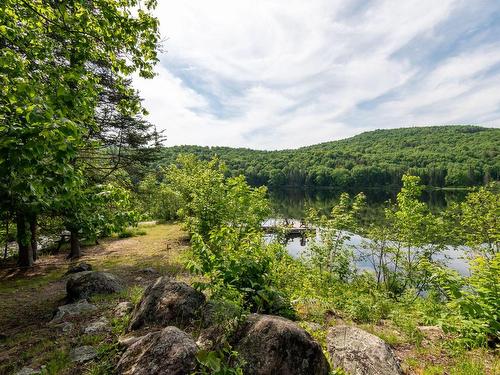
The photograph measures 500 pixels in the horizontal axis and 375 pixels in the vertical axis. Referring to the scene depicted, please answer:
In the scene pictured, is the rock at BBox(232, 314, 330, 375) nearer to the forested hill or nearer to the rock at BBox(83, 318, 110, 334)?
the rock at BBox(83, 318, 110, 334)

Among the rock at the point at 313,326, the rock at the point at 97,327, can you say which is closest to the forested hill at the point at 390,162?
the rock at the point at 97,327

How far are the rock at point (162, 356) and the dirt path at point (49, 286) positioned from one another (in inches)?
74.9

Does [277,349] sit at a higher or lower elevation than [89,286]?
higher

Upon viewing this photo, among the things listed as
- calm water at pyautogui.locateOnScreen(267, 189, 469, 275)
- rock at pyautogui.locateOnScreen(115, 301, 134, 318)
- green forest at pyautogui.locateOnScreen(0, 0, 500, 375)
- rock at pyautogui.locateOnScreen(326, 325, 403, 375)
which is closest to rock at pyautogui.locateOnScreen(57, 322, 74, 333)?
green forest at pyautogui.locateOnScreen(0, 0, 500, 375)

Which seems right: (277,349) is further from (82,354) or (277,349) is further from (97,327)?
(97,327)

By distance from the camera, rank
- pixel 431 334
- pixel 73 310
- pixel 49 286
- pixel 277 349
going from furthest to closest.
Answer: pixel 49 286 < pixel 73 310 < pixel 431 334 < pixel 277 349

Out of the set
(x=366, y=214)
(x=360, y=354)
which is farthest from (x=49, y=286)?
(x=366, y=214)

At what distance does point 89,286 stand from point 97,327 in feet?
9.17

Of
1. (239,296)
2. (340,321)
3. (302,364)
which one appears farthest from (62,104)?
(340,321)

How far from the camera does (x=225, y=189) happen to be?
13125mm

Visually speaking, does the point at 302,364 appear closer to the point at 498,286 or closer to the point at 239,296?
the point at 239,296

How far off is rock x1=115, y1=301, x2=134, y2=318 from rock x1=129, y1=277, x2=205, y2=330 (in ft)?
3.93

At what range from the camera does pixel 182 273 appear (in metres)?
10.2

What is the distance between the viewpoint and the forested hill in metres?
98.4
